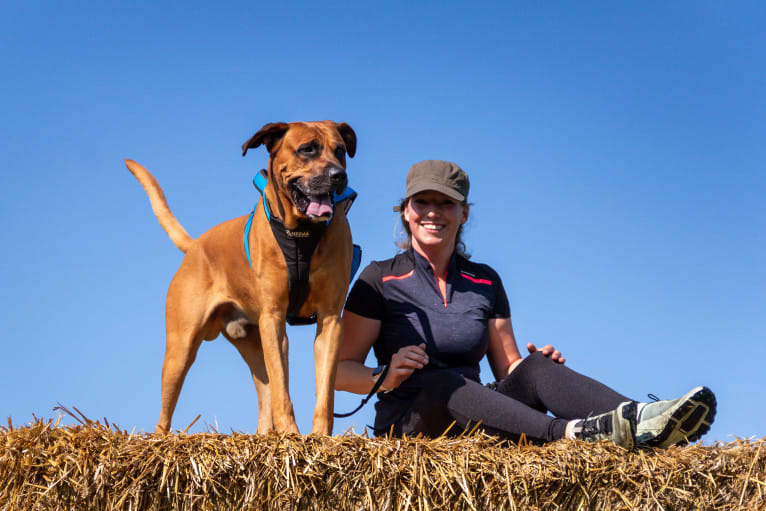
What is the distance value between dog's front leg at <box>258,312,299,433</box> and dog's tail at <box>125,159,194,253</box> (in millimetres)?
1380

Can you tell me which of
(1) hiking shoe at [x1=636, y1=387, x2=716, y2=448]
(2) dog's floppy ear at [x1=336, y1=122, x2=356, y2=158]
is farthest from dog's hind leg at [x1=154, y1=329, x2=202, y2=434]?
(1) hiking shoe at [x1=636, y1=387, x2=716, y2=448]

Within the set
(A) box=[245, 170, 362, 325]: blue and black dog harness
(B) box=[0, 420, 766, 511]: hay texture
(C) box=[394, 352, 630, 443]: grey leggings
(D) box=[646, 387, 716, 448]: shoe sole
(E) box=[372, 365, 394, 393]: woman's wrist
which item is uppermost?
(A) box=[245, 170, 362, 325]: blue and black dog harness

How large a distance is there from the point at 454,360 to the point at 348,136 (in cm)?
152

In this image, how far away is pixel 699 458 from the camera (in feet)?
11.3

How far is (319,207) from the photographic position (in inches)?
157

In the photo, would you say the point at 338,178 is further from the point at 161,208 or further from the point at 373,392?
the point at 161,208

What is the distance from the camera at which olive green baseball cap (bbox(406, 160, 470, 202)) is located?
180 inches

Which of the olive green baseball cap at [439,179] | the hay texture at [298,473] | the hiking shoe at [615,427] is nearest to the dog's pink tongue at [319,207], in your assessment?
the olive green baseball cap at [439,179]

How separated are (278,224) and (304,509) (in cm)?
167

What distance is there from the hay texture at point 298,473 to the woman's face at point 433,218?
170 centimetres

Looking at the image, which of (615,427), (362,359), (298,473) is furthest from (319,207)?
(615,427)

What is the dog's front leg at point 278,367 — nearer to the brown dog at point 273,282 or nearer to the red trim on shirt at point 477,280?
the brown dog at point 273,282

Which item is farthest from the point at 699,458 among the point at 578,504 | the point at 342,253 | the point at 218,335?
the point at 218,335

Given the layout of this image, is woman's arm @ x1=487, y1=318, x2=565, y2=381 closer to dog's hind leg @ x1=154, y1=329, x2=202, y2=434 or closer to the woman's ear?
the woman's ear
